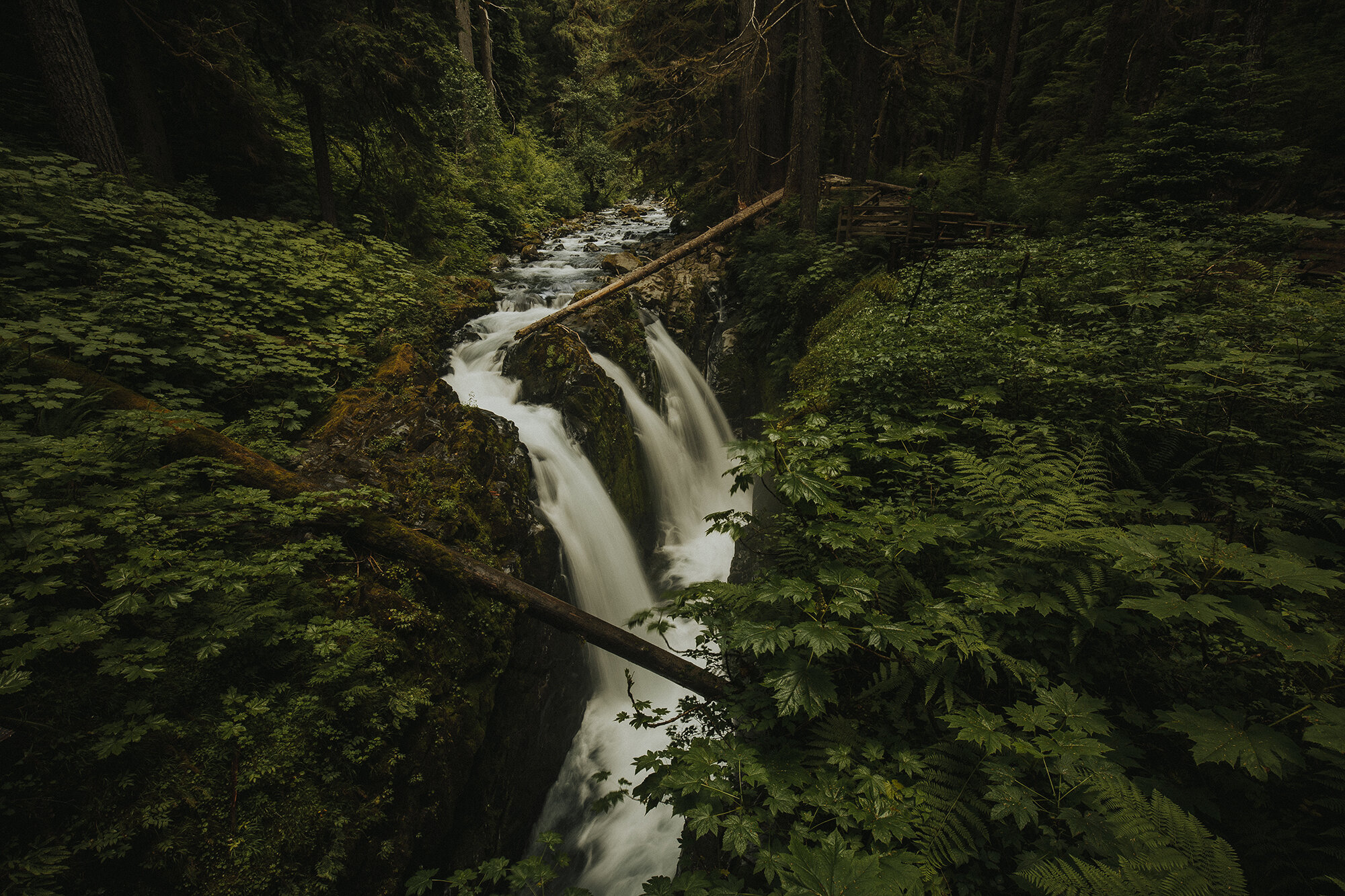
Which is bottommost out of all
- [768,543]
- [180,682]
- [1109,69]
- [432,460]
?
[768,543]

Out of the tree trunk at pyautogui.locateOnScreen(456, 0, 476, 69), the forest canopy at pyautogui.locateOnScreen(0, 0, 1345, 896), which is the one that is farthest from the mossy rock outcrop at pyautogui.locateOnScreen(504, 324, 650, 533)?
the tree trunk at pyautogui.locateOnScreen(456, 0, 476, 69)

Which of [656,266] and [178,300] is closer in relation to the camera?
[178,300]

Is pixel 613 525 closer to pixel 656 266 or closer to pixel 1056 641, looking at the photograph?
pixel 1056 641

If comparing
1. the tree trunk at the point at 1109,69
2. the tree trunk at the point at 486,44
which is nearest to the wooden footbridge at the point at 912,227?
the tree trunk at the point at 1109,69

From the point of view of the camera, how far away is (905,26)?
16.4 metres

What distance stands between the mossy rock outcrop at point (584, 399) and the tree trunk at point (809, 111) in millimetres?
5590

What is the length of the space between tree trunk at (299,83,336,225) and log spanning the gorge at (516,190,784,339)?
3.63 meters

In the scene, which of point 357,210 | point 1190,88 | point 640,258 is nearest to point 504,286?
point 357,210

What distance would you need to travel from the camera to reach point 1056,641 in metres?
2.12

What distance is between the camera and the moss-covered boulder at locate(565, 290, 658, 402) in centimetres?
934

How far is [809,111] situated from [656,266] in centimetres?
443

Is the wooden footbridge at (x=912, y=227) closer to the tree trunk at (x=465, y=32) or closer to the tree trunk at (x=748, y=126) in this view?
the tree trunk at (x=748, y=126)

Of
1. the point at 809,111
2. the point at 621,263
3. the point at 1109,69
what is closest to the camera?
the point at 809,111

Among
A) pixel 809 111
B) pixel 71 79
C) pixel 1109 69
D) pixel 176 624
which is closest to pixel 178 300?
pixel 176 624
